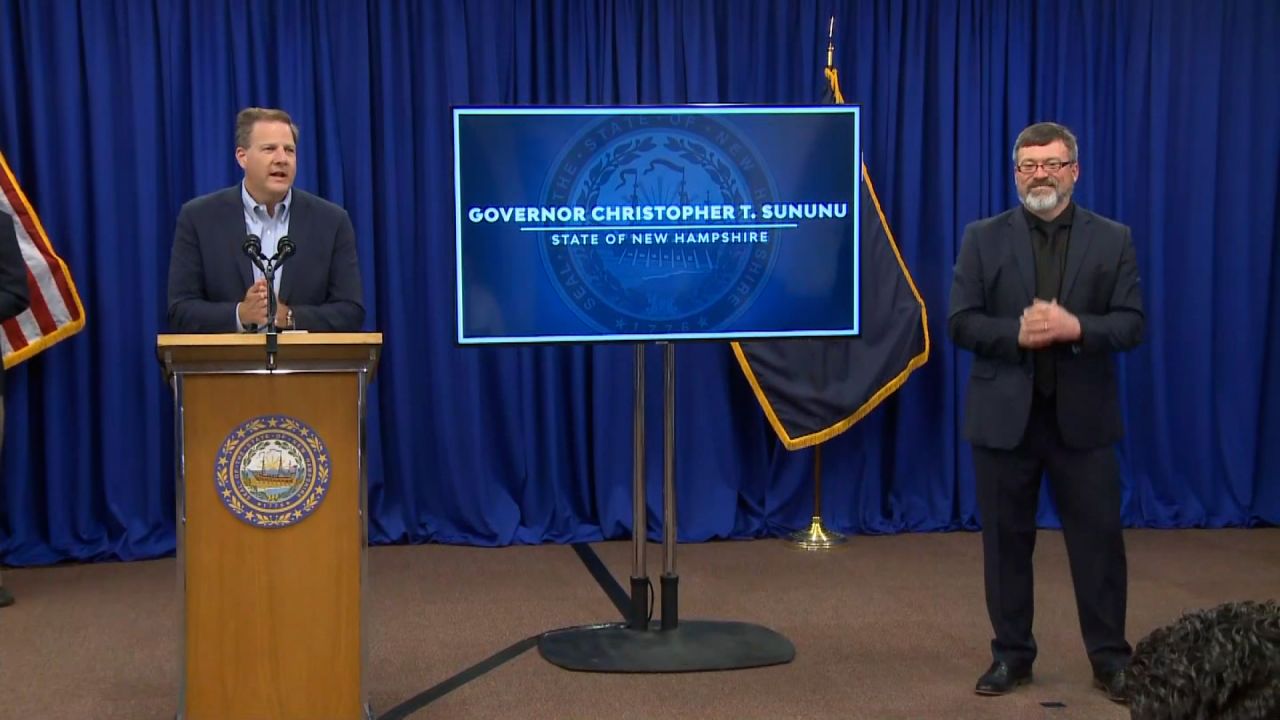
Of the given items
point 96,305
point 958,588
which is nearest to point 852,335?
point 958,588

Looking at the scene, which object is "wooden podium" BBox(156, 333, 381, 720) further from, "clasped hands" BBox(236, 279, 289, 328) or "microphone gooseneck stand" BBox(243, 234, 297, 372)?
"clasped hands" BBox(236, 279, 289, 328)

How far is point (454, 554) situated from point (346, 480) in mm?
2635

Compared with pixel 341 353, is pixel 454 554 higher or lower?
lower

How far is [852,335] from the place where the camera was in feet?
13.5

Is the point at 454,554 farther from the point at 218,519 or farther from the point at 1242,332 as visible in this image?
the point at 1242,332

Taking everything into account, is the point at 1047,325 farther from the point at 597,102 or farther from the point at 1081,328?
the point at 597,102

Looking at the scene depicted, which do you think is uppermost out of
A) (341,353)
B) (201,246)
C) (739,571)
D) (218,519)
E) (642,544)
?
(201,246)

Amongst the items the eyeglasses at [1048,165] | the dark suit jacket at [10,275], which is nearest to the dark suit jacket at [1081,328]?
the eyeglasses at [1048,165]

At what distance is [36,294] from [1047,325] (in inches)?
160

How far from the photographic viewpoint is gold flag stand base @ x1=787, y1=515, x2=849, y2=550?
20.0 feet

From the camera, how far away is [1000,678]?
388cm

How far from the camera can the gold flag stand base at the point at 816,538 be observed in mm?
6090

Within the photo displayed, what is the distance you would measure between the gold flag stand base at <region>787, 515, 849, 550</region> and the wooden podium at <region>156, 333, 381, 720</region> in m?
3.11

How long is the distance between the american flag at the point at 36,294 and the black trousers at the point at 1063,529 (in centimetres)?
379
